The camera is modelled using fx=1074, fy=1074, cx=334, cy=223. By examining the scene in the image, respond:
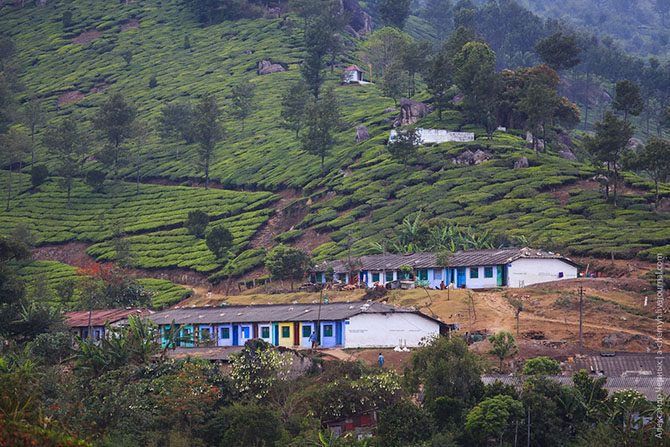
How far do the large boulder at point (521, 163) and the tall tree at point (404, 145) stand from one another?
11.0 m

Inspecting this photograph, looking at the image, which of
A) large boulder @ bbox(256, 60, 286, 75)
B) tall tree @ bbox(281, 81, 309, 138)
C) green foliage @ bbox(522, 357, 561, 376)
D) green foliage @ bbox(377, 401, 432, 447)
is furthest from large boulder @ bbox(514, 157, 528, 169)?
large boulder @ bbox(256, 60, 286, 75)

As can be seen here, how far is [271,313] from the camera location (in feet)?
229

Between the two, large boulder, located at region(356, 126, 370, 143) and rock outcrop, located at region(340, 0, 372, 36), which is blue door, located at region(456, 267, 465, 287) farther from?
rock outcrop, located at region(340, 0, 372, 36)

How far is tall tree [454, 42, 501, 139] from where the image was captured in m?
117

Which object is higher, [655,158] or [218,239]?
[655,158]

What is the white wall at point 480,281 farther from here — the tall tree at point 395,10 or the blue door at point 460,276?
the tall tree at point 395,10

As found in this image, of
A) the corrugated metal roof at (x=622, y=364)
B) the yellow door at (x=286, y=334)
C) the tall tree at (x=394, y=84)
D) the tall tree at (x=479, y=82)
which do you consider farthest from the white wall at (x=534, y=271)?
the tall tree at (x=394, y=84)

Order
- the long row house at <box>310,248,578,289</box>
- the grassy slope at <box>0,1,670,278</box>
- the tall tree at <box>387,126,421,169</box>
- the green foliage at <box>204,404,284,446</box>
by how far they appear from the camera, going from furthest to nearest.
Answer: the tall tree at <box>387,126,421,169</box>, the grassy slope at <box>0,1,670,278</box>, the long row house at <box>310,248,578,289</box>, the green foliage at <box>204,404,284,446</box>

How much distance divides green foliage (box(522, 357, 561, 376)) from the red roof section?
1162 inches

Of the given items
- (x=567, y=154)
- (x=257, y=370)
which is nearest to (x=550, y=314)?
(x=257, y=370)

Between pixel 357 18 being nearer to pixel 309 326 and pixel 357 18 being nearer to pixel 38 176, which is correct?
pixel 38 176

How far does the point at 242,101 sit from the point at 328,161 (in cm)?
2887

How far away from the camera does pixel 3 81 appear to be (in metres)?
162

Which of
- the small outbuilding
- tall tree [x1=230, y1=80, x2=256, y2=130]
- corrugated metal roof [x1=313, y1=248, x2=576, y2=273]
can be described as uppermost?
the small outbuilding
